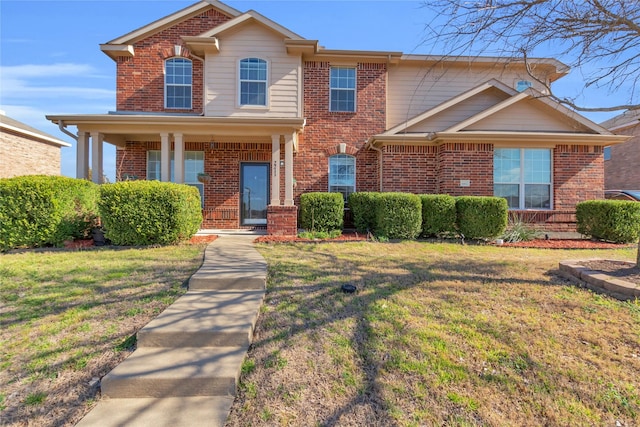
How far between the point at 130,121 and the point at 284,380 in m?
9.14

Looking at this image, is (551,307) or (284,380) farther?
(551,307)

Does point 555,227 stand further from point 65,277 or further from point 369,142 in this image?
point 65,277

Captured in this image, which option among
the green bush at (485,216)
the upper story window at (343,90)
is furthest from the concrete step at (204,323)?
the upper story window at (343,90)

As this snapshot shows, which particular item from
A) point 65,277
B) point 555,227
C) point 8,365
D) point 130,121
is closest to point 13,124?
point 130,121

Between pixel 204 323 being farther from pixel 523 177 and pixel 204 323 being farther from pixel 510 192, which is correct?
pixel 523 177

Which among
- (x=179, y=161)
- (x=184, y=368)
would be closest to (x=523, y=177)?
(x=179, y=161)

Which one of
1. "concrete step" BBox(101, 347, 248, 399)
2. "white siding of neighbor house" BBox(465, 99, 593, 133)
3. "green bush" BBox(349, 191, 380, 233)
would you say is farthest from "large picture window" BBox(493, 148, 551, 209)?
"concrete step" BBox(101, 347, 248, 399)

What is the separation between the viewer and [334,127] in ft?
39.3

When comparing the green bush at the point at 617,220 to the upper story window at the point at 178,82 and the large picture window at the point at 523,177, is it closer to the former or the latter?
the large picture window at the point at 523,177

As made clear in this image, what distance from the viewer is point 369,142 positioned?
1157 cm

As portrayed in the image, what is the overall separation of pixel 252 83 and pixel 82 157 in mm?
5484

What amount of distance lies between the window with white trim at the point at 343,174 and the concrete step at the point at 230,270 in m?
5.48

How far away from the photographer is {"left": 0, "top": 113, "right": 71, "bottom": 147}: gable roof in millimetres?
15719

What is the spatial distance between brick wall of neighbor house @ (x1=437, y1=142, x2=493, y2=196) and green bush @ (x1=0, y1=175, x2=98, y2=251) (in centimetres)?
1006
